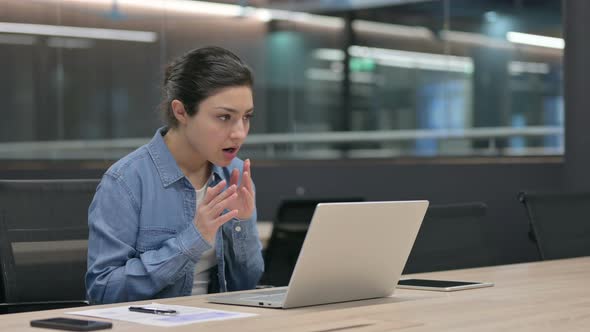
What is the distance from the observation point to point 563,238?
10.9 ft

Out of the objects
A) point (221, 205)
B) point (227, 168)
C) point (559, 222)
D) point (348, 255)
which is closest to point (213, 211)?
point (221, 205)

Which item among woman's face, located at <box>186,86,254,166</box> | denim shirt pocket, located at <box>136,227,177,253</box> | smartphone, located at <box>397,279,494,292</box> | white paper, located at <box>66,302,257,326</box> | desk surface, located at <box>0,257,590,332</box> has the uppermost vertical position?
woman's face, located at <box>186,86,254,166</box>

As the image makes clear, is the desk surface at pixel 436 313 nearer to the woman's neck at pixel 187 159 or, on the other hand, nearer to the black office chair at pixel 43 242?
the woman's neck at pixel 187 159

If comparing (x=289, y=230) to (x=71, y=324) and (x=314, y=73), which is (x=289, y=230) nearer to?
(x=314, y=73)

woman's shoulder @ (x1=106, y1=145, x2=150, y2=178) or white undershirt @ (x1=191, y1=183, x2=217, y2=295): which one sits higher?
woman's shoulder @ (x1=106, y1=145, x2=150, y2=178)

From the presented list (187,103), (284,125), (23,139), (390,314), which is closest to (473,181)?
(284,125)

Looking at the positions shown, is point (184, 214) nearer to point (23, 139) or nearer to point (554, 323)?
point (554, 323)

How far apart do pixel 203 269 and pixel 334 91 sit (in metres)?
4.86

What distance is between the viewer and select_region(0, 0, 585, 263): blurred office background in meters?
5.25

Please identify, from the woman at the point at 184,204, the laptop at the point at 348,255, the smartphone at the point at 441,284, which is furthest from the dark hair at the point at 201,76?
the smartphone at the point at 441,284

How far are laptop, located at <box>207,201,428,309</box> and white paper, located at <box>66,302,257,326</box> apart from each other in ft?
0.40

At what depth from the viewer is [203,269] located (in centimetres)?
249

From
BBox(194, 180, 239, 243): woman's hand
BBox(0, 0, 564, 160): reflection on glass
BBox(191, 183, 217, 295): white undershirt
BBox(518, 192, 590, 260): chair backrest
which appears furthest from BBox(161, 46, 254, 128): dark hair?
BBox(0, 0, 564, 160): reflection on glass

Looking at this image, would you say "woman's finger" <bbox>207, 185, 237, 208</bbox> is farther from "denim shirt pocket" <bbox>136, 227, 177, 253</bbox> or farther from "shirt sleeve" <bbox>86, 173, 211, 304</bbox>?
"denim shirt pocket" <bbox>136, 227, 177, 253</bbox>
